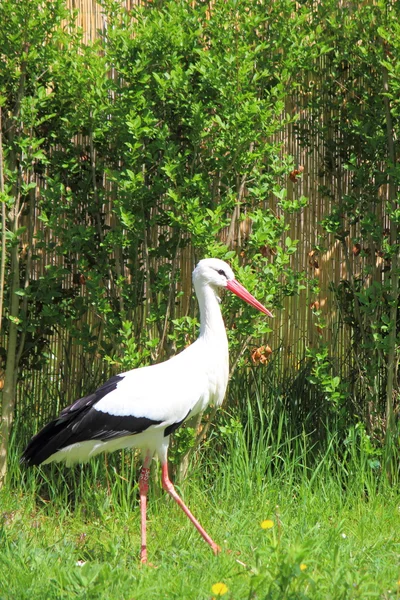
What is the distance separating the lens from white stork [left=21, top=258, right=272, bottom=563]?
4219 millimetres

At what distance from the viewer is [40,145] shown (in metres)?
5.21

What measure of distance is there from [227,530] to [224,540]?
0.13 m

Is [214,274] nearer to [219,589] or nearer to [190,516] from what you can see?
[190,516]

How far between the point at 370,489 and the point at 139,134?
2.34 meters

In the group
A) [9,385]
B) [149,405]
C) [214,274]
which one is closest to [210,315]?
[214,274]

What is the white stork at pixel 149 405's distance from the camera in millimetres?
4219

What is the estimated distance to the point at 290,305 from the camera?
5.73 m

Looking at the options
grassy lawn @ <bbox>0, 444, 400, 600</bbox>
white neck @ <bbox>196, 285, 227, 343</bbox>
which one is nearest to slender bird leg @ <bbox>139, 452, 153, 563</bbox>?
grassy lawn @ <bbox>0, 444, 400, 600</bbox>

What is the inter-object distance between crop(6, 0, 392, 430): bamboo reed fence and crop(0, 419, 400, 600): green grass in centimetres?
55

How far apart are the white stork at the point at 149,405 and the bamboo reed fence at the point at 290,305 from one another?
0.79m

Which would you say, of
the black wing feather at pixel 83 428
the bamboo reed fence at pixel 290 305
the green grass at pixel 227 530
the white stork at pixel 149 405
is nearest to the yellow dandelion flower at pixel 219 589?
the green grass at pixel 227 530

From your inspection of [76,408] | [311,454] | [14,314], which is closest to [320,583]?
[76,408]

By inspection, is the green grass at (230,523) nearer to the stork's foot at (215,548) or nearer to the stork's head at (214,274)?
the stork's foot at (215,548)

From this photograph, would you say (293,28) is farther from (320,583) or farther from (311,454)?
(320,583)
